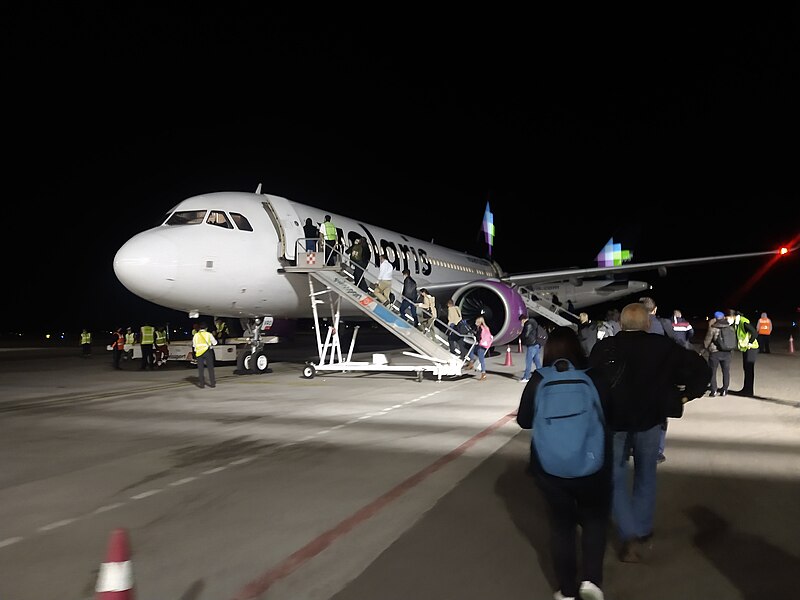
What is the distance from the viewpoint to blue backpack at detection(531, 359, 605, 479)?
10.3 feet

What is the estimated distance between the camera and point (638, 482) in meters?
4.02

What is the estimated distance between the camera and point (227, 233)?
13.2m

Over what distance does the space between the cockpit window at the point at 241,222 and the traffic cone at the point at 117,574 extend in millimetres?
11708

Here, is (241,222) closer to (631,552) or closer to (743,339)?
(743,339)

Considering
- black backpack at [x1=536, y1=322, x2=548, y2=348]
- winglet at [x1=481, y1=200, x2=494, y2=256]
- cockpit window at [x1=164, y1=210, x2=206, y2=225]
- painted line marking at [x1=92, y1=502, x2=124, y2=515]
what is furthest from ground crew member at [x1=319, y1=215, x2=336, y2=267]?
winglet at [x1=481, y1=200, x2=494, y2=256]

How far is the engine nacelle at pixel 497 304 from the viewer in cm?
1636

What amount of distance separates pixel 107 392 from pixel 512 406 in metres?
7.46

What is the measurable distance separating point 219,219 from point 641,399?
10963 mm

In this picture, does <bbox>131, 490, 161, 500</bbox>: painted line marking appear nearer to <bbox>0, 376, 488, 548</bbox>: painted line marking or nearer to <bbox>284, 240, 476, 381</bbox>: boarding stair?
<bbox>0, 376, 488, 548</bbox>: painted line marking

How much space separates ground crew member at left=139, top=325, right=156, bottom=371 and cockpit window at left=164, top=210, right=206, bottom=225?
4852mm

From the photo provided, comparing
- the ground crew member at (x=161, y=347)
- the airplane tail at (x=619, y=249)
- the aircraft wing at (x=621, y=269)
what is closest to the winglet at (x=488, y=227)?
the airplane tail at (x=619, y=249)

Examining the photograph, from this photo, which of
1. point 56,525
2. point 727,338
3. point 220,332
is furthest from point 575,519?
point 220,332

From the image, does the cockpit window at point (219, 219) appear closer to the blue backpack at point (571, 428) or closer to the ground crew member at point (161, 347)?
the ground crew member at point (161, 347)

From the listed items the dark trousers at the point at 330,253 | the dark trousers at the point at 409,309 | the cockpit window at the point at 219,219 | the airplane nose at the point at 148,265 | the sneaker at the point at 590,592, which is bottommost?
the sneaker at the point at 590,592
